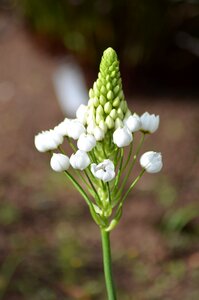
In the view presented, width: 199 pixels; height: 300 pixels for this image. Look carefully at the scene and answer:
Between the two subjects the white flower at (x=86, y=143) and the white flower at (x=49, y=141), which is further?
the white flower at (x=49, y=141)

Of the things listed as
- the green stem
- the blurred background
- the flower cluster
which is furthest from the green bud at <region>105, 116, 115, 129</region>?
the blurred background

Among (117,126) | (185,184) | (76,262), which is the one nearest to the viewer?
(117,126)

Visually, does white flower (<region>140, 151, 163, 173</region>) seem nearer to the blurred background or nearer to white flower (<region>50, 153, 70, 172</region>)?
white flower (<region>50, 153, 70, 172</region>)

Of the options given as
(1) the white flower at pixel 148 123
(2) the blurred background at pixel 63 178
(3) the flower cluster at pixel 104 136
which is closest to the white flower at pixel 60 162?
(3) the flower cluster at pixel 104 136

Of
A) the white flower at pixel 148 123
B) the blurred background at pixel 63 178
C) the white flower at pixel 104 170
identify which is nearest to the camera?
the white flower at pixel 104 170

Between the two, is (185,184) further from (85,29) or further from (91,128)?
(91,128)

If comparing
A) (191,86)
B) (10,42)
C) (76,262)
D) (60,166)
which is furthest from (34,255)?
(10,42)

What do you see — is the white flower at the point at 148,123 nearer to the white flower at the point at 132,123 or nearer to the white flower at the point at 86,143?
the white flower at the point at 132,123
